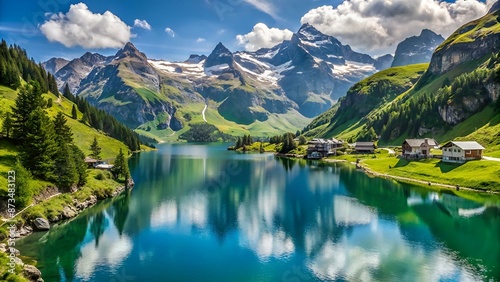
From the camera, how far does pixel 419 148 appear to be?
13338cm

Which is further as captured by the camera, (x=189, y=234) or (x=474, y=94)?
(x=474, y=94)

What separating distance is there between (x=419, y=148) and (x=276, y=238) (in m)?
98.6

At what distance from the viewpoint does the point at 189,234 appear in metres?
60.7

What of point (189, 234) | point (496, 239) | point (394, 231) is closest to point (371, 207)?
point (394, 231)

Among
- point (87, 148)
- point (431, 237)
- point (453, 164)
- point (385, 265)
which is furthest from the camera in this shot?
point (87, 148)

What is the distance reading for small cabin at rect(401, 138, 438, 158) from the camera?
130m

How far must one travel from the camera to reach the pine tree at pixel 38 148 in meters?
69.9

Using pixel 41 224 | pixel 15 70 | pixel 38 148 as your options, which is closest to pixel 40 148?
pixel 38 148

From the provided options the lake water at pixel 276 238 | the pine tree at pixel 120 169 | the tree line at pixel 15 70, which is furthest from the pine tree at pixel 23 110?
the tree line at pixel 15 70

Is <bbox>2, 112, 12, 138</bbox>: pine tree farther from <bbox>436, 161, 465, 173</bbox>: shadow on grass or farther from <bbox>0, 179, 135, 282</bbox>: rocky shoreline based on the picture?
<bbox>436, 161, 465, 173</bbox>: shadow on grass

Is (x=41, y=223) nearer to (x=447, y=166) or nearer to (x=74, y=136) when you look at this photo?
(x=74, y=136)

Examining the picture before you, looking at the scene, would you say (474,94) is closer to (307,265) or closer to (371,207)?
(371,207)

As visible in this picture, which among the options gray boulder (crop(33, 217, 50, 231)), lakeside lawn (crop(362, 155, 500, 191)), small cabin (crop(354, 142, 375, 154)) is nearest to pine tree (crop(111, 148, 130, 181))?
gray boulder (crop(33, 217, 50, 231))

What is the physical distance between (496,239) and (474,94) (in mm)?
160682
